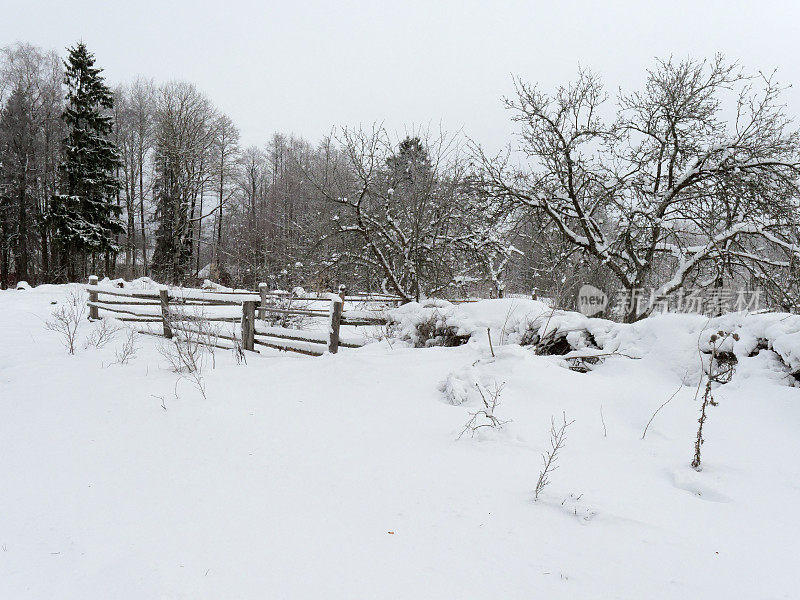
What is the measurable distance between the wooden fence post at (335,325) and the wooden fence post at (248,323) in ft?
4.79

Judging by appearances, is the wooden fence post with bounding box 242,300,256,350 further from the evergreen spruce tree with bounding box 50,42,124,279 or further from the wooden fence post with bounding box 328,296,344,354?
the evergreen spruce tree with bounding box 50,42,124,279

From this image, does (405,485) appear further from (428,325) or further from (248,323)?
(248,323)

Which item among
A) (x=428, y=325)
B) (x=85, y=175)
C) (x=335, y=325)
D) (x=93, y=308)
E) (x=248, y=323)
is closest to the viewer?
(x=335, y=325)

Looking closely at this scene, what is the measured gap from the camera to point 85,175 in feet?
71.0

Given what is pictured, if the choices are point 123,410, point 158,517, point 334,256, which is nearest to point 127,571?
point 158,517

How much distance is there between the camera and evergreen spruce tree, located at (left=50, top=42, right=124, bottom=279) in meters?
21.2

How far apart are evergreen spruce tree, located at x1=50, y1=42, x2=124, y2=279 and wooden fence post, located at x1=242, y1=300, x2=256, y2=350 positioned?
19.4 metres

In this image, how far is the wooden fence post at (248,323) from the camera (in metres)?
6.87

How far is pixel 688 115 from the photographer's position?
8.90 meters

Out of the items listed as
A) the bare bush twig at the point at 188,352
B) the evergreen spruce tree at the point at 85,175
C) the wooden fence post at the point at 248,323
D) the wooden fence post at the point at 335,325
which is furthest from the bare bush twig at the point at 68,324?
the evergreen spruce tree at the point at 85,175

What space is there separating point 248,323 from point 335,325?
5.34 feet

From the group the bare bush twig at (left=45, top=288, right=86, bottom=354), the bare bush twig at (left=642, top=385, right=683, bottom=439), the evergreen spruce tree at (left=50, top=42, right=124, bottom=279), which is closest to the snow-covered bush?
the bare bush twig at (left=642, top=385, right=683, bottom=439)

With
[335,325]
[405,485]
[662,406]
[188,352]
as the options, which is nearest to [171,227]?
[335,325]

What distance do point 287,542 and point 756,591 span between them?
2012 mm
